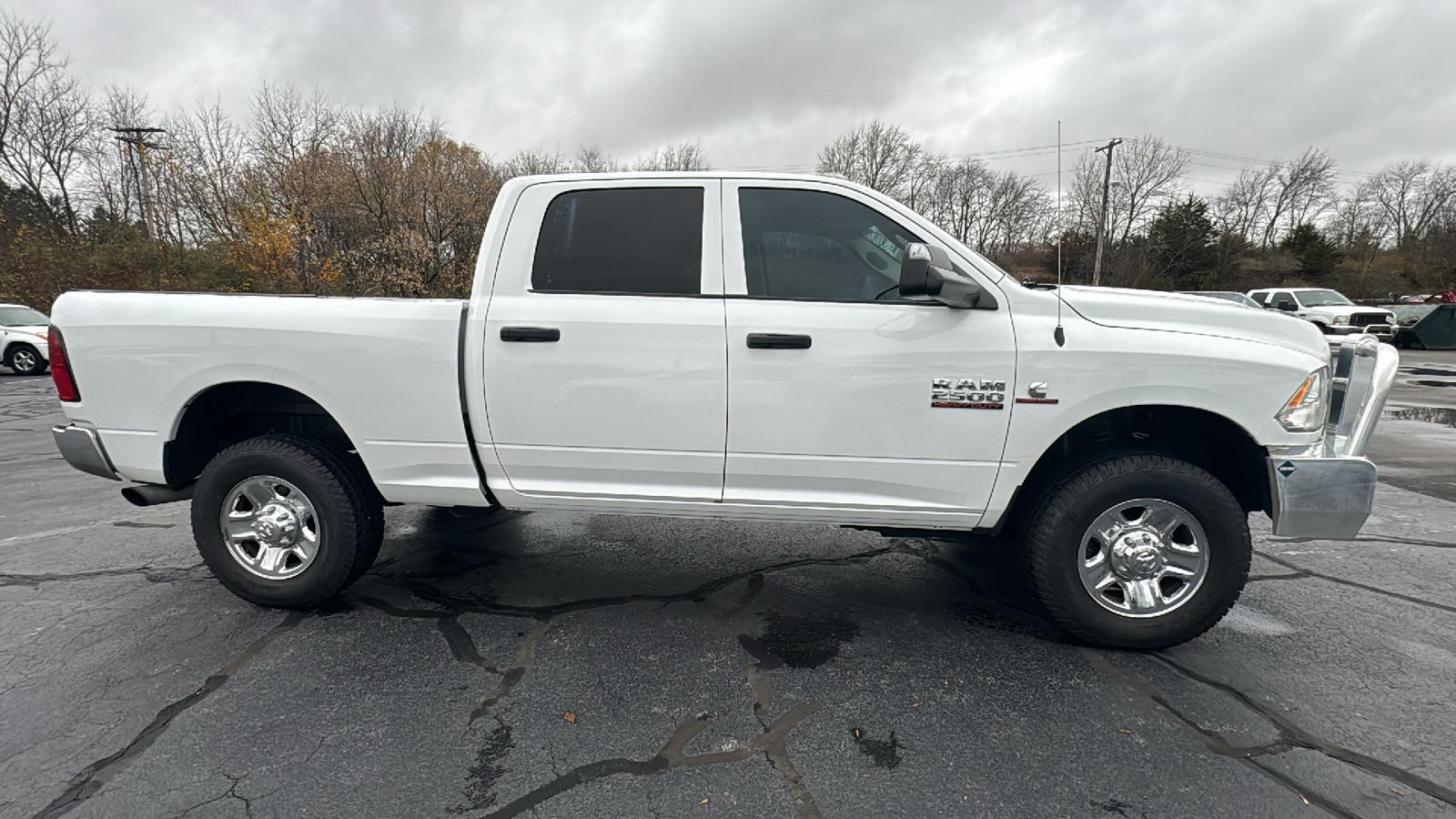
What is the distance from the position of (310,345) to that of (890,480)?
275 cm

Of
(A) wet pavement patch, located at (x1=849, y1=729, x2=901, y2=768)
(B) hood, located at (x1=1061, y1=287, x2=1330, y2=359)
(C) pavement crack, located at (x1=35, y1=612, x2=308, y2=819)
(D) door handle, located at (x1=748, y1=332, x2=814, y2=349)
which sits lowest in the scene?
(A) wet pavement patch, located at (x1=849, y1=729, x2=901, y2=768)

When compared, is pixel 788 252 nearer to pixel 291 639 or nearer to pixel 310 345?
pixel 310 345

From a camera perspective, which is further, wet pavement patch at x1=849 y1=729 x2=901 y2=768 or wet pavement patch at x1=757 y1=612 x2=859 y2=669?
wet pavement patch at x1=757 y1=612 x2=859 y2=669

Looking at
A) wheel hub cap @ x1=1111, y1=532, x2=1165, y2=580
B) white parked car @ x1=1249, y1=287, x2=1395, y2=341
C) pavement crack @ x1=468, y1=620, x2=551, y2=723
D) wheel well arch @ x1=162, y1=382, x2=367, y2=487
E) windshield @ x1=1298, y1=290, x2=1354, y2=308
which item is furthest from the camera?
windshield @ x1=1298, y1=290, x2=1354, y2=308

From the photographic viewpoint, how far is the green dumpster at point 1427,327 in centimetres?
2036

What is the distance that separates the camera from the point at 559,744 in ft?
7.63

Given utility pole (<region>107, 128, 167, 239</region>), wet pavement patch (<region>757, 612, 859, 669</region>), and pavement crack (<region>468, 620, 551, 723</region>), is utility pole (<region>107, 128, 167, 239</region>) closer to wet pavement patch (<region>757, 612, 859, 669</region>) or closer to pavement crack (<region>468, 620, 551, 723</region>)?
pavement crack (<region>468, 620, 551, 723</region>)

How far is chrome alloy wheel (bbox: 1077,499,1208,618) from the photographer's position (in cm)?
290

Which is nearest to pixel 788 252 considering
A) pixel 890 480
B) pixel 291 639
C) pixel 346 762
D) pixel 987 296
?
pixel 987 296

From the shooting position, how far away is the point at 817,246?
9.96ft

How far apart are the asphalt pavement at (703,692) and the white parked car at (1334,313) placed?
2069 centimetres

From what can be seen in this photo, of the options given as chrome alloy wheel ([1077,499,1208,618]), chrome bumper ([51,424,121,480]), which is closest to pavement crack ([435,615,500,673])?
chrome bumper ([51,424,121,480])

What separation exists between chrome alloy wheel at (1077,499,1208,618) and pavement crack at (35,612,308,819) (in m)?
3.67

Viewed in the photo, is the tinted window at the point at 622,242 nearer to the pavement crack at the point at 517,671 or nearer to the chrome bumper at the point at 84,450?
the pavement crack at the point at 517,671
